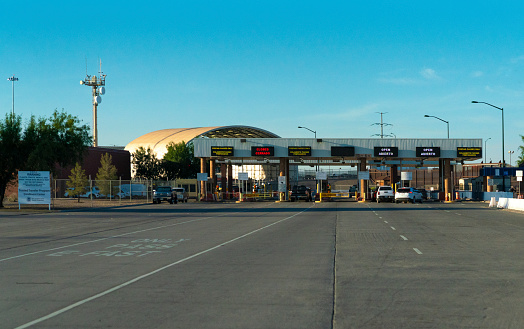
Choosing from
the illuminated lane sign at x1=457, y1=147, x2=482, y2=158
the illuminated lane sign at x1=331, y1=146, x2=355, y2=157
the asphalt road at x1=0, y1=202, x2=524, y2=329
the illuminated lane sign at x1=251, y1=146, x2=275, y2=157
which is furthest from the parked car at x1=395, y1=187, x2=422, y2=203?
the asphalt road at x1=0, y1=202, x2=524, y2=329

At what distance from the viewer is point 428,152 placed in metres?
70.7

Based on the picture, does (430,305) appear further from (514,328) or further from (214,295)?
(214,295)

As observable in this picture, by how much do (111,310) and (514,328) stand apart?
16.9ft

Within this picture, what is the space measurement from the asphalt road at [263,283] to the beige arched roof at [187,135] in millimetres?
98271

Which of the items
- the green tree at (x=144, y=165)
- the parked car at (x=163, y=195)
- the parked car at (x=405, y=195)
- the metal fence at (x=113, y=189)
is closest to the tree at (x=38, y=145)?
the parked car at (x=163, y=195)

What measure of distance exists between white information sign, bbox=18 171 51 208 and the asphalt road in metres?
26.8

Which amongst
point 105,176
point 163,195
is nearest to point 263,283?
point 163,195

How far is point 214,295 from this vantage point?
388 inches

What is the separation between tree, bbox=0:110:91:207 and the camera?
47.3 metres

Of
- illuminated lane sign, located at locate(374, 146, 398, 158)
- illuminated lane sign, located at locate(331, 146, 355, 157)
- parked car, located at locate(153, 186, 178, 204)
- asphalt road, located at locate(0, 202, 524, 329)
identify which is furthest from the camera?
illuminated lane sign, located at locate(331, 146, 355, 157)

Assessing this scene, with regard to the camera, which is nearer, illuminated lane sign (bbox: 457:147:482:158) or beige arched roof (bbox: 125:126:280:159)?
illuminated lane sign (bbox: 457:147:482:158)

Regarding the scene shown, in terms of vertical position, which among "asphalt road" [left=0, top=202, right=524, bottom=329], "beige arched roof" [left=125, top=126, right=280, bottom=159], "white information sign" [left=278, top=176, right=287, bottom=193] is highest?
"beige arched roof" [left=125, top=126, right=280, bottom=159]

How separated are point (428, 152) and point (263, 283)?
205 ft

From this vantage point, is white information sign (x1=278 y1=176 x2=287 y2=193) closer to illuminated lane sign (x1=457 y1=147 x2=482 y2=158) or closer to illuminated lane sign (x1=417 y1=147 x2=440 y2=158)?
illuminated lane sign (x1=417 y1=147 x2=440 y2=158)
